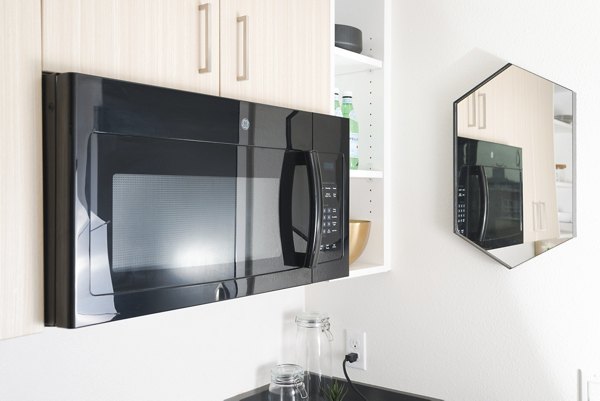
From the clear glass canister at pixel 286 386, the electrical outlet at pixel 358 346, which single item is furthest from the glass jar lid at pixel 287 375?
the electrical outlet at pixel 358 346

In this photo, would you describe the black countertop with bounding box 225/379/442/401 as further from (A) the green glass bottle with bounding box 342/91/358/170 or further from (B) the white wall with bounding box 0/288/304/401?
(A) the green glass bottle with bounding box 342/91/358/170

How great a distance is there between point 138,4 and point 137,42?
2.6 inches

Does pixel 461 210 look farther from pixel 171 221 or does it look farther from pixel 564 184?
pixel 171 221

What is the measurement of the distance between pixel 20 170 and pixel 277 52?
0.65m

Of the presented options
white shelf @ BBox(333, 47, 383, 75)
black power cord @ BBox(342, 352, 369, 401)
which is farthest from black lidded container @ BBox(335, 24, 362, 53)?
black power cord @ BBox(342, 352, 369, 401)

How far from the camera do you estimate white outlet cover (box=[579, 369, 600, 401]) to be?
57.0 inches

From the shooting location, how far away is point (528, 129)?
1.58 m

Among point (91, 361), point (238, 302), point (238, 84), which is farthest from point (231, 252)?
point (238, 302)

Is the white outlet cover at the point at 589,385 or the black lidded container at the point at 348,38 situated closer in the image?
the white outlet cover at the point at 589,385

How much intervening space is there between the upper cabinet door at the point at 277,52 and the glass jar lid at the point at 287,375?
2.35 ft

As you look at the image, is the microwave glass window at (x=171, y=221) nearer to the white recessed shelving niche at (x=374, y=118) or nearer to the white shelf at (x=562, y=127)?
the white recessed shelving niche at (x=374, y=118)

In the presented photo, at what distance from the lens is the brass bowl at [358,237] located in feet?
5.67

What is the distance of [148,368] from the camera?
152 cm

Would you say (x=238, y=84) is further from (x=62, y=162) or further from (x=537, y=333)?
(x=537, y=333)
